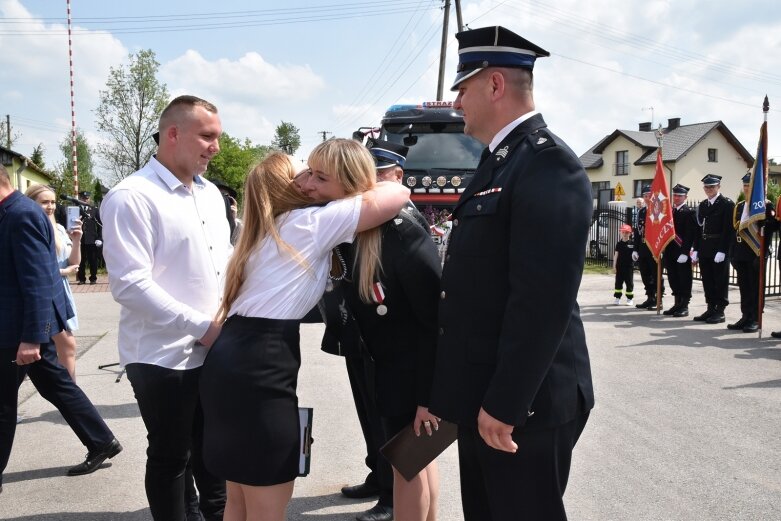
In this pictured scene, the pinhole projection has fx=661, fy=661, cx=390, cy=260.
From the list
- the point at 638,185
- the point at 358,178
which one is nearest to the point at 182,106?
the point at 358,178

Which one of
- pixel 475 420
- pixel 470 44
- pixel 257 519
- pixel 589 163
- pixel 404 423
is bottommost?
pixel 257 519

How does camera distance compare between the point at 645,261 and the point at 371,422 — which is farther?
the point at 645,261

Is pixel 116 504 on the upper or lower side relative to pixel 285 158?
lower

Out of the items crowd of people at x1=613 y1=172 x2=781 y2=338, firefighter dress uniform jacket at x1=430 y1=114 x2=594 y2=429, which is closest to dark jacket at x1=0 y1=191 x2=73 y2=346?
firefighter dress uniform jacket at x1=430 y1=114 x2=594 y2=429

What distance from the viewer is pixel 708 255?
34.9 ft

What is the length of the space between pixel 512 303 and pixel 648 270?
10994mm

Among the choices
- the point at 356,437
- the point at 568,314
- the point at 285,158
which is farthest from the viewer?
the point at 356,437

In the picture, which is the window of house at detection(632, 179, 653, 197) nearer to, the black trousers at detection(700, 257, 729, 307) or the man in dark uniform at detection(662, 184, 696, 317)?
the man in dark uniform at detection(662, 184, 696, 317)

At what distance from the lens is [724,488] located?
389 cm

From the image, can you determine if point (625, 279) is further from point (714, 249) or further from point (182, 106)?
point (182, 106)

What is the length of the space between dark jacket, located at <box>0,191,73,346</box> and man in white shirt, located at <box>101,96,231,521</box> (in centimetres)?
107

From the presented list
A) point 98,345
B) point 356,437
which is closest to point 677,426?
point 356,437

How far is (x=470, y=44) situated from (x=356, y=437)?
3.43 m

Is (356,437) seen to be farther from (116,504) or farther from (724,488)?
(724,488)
